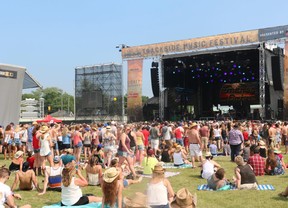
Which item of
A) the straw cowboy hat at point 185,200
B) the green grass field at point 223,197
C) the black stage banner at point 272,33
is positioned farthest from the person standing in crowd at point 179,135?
the black stage banner at point 272,33

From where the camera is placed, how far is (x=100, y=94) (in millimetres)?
33969

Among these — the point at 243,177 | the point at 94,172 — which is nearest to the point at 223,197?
the point at 243,177

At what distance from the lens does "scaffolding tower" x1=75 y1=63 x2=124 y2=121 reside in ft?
112

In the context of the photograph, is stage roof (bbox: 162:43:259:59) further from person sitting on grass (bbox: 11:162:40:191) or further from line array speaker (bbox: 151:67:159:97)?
person sitting on grass (bbox: 11:162:40:191)

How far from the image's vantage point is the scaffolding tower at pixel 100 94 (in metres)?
34.0

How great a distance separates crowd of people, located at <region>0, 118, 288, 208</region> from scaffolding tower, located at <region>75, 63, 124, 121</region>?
18.3 meters

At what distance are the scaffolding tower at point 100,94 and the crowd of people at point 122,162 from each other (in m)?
18.3

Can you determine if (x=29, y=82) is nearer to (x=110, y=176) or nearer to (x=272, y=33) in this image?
(x=272, y=33)

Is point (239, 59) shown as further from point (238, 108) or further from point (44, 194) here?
point (44, 194)

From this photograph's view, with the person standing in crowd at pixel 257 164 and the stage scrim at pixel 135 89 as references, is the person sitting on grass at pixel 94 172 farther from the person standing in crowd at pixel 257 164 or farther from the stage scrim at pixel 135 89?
the stage scrim at pixel 135 89

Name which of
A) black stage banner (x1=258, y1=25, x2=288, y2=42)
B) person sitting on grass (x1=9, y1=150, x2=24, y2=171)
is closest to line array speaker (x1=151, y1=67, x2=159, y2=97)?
black stage banner (x1=258, y1=25, x2=288, y2=42)

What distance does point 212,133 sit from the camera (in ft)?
52.7

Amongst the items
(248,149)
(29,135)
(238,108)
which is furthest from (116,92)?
(248,149)

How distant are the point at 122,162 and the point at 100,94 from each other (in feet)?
81.5
